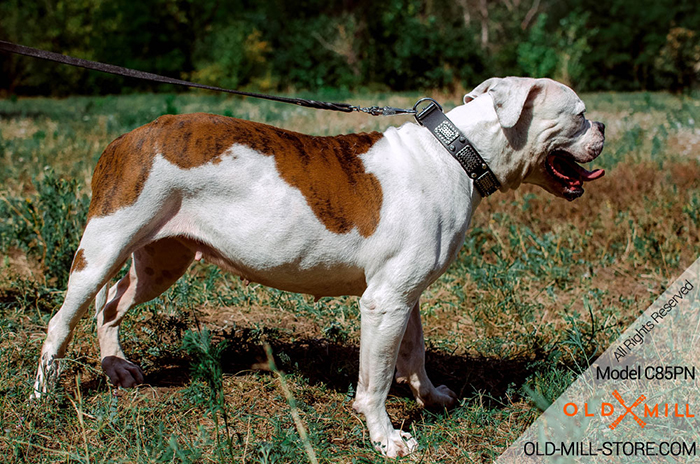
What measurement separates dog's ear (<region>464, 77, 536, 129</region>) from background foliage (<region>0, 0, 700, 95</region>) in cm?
1821

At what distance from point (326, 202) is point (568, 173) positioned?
3.81 ft

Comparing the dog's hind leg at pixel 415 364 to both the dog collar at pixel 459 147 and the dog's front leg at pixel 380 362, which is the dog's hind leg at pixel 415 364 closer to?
the dog's front leg at pixel 380 362

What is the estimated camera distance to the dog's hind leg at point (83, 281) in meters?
2.53

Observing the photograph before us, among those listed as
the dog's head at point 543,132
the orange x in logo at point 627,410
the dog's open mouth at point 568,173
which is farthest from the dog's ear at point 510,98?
the orange x in logo at point 627,410

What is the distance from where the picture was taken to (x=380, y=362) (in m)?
2.58

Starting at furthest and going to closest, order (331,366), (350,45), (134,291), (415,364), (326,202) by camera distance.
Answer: (350,45) < (331,366) < (134,291) < (415,364) < (326,202)

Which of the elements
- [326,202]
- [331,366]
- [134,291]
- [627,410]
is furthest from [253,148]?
[627,410]

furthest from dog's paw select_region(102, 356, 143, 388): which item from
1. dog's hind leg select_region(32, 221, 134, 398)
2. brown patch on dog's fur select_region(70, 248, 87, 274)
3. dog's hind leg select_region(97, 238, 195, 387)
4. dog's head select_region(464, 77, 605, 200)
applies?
dog's head select_region(464, 77, 605, 200)

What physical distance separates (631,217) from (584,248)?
611 millimetres

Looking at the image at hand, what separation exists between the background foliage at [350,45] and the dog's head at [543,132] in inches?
709

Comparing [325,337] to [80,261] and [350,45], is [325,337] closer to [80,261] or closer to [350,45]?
[80,261]

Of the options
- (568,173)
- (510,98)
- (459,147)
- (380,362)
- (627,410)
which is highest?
(510,98)

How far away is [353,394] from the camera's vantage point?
10.3 feet

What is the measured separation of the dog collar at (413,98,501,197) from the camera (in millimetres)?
2625
